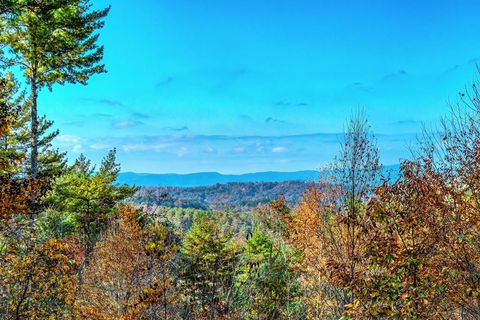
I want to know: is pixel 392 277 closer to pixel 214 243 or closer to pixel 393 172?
pixel 393 172

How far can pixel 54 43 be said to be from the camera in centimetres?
1816

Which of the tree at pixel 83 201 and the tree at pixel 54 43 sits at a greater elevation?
the tree at pixel 54 43

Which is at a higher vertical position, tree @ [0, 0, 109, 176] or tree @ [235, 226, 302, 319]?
tree @ [0, 0, 109, 176]

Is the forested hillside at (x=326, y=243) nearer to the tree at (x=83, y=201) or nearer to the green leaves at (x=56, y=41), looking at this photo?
the green leaves at (x=56, y=41)

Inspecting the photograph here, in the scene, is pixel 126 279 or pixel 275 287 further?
pixel 275 287

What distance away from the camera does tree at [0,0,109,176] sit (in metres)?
16.7

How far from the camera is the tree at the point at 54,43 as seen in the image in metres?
16.7

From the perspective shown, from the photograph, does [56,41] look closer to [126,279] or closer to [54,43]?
[54,43]

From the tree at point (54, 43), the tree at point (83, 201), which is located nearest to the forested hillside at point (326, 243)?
the tree at point (54, 43)

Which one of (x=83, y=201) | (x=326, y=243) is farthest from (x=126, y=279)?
(x=83, y=201)

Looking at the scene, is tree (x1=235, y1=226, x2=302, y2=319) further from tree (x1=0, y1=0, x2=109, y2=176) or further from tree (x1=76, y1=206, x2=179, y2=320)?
tree (x1=0, y1=0, x2=109, y2=176)

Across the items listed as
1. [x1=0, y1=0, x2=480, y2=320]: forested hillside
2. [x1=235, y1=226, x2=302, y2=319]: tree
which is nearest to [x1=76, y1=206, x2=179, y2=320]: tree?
[x1=0, y1=0, x2=480, y2=320]: forested hillside

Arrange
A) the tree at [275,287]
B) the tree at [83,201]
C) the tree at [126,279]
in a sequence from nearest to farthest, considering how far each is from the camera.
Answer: the tree at [126,279] → the tree at [275,287] → the tree at [83,201]

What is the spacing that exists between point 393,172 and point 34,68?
18008mm
